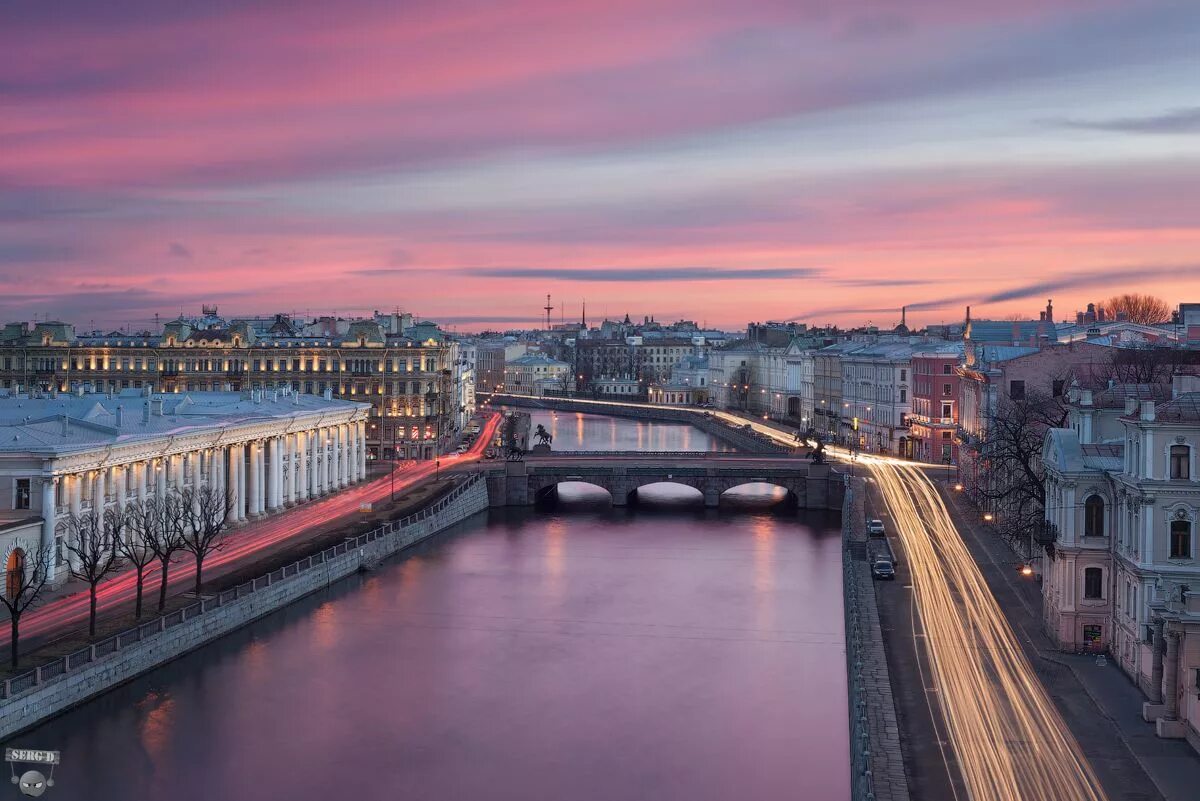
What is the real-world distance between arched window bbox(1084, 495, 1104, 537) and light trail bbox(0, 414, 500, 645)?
2729 cm

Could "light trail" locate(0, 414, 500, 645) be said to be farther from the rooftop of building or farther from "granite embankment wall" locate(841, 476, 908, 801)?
"granite embankment wall" locate(841, 476, 908, 801)

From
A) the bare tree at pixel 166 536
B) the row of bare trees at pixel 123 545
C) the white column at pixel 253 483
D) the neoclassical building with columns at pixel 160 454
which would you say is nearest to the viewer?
the row of bare trees at pixel 123 545

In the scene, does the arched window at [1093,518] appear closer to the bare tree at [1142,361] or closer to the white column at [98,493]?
the bare tree at [1142,361]

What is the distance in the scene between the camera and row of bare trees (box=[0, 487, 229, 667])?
126ft

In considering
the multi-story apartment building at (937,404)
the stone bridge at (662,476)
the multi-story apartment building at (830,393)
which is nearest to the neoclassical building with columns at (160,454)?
the stone bridge at (662,476)

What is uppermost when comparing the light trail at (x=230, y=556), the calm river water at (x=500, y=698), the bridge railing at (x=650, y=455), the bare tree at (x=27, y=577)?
the bridge railing at (x=650, y=455)

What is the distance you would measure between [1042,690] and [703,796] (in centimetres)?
865

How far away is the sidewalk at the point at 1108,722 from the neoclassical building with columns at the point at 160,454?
30720 millimetres

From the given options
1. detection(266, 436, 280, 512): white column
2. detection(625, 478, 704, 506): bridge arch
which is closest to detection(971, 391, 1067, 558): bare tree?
detection(625, 478, 704, 506): bridge arch

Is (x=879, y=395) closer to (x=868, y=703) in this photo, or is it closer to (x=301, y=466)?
(x=301, y=466)

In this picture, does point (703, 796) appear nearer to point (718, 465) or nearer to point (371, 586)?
point (371, 586)

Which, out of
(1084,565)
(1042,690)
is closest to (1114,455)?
(1084,565)

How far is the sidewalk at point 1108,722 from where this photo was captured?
25.2 m

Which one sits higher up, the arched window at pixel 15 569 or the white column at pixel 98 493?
the white column at pixel 98 493
